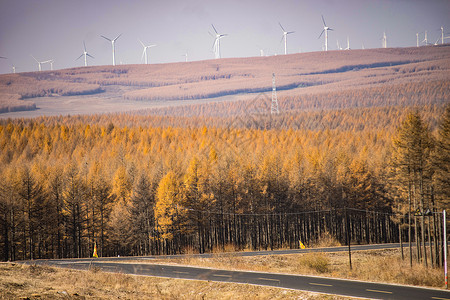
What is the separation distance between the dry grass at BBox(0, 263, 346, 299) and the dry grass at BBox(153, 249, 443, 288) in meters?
7.57

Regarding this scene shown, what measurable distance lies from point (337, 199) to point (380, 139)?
62.4m

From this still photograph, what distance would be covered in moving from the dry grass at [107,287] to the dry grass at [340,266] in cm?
757

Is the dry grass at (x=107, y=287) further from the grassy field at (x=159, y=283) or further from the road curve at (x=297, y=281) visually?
the road curve at (x=297, y=281)

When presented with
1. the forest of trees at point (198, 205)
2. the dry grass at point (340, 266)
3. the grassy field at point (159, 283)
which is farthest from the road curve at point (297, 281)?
the forest of trees at point (198, 205)

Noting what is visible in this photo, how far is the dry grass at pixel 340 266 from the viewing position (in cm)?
3494

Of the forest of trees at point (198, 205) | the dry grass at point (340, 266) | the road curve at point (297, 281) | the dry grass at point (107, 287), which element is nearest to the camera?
the dry grass at point (107, 287)

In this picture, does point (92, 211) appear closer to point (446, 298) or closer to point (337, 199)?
point (337, 199)

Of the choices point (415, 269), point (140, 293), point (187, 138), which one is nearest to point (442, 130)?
point (415, 269)

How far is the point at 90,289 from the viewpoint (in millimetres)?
26312

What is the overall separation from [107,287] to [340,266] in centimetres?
2667

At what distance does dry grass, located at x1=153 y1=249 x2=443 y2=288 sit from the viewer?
34.9 metres

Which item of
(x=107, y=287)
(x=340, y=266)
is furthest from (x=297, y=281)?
(x=340, y=266)

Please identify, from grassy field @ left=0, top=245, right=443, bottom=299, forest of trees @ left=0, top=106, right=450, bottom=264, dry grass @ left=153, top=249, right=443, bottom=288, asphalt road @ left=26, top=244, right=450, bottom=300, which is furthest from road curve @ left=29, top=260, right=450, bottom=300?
forest of trees @ left=0, top=106, right=450, bottom=264

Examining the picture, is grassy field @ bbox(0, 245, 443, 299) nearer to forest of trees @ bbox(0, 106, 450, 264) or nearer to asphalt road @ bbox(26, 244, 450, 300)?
asphalt road @ bbox(26, 244, 450, 300)
